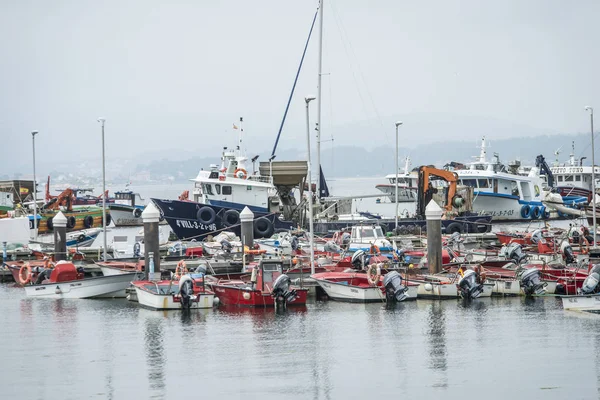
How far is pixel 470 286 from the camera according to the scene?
98.9 ft

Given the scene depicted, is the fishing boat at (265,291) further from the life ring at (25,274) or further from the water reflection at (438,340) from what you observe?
the life ring at (25,274)

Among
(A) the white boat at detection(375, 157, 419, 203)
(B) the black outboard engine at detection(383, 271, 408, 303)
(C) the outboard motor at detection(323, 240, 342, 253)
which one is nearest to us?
(B) the black outboard engine at detection(383, 271, 408, 303)

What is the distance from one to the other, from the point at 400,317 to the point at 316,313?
105 inches

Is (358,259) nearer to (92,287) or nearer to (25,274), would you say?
(92,287)

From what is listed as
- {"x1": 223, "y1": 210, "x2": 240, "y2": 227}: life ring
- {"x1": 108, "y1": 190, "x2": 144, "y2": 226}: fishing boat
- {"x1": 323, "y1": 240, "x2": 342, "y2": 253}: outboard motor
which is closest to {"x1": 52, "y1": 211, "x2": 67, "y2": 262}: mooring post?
{"x1": 323, "y1": 240, "x2": 342, "y2": 253}: outboard motor

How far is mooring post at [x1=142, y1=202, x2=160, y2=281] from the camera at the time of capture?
32344mm

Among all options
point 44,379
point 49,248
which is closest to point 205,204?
point 49,248

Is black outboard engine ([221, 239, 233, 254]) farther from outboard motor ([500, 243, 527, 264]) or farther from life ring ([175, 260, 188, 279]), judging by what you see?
outboard motor ([500, 243, 527, 264])

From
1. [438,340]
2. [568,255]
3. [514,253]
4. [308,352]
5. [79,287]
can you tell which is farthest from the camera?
[514,253]

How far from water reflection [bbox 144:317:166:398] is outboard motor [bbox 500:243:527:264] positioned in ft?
48.6

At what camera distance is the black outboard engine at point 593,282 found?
27094mm

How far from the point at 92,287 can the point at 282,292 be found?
→ 24.7 feet

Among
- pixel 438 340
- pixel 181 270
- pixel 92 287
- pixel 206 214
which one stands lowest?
pixel 438 340

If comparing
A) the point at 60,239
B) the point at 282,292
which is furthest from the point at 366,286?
the point at 60,239
